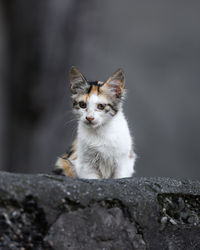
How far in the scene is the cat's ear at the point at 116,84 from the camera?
15.9ft

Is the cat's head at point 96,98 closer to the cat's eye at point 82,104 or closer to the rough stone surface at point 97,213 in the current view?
the cat's eye at point 82,104

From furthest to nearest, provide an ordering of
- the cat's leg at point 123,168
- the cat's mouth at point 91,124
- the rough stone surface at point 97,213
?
the cat's leg at point 123,168
the cat's mouth at point 91,124
the rough stone surface at point 97,213

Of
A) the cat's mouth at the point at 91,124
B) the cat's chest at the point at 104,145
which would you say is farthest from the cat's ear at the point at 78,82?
the cat's chest at the point at 104,145

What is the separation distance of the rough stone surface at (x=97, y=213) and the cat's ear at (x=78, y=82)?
147cm

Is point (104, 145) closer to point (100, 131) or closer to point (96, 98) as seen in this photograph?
point (100, 131)

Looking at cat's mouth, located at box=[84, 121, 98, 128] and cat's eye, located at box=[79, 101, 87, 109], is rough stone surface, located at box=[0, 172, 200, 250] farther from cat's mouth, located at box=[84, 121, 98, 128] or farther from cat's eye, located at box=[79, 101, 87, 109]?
cat's eye, located at box=[79, 101, 87, 109]

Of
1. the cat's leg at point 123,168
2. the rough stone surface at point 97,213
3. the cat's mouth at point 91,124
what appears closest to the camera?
the rough stone surface at point 97,213

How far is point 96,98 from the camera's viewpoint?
4809 millimetres

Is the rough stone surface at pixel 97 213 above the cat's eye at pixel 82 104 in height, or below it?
below

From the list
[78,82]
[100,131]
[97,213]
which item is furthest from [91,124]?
[97,213]

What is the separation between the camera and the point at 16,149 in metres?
7.36

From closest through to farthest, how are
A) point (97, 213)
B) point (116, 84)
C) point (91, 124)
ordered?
point (97, 213)
point (91, 124)
point (116, 84)

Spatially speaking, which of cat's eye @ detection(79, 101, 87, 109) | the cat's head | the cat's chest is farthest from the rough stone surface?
cat's eye @ detection(79, 101, 87, 109)

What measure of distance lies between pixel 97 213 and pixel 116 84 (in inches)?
72.3
